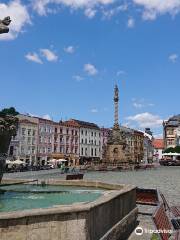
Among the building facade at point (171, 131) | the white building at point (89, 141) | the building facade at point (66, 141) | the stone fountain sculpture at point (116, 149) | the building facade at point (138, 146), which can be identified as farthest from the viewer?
the building facade at point (138, 146)

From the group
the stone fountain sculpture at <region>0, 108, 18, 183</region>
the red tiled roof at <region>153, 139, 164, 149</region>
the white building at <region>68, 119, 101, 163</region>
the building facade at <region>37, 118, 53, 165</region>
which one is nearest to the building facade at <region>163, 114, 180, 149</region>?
the white building at <region>68, 119, 101, 163</region>

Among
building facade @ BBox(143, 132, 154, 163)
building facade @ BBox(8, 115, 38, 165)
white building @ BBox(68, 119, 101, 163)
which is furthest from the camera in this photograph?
building facade @ BBox(143, 132, 154, 163)

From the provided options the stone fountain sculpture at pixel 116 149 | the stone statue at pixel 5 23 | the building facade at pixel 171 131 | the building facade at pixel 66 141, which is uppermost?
the building facade at pixel 171 131

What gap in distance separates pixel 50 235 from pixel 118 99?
62.8 metres

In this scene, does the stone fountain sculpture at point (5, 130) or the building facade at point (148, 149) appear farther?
the building facade at point (148, 149)

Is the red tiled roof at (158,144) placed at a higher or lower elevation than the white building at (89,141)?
higher

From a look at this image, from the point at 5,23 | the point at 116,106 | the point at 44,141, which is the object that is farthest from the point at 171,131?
the point at 5,23

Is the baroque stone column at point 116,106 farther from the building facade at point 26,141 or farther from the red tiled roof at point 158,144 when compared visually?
the red tiled roof at point 158,144

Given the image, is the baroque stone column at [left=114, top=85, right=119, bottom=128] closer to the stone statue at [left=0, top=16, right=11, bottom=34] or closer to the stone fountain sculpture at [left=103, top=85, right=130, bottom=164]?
the stone fountain sculpture at [left=103, top=85, right=130, bottom=164]

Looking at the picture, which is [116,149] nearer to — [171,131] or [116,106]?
[116,106]

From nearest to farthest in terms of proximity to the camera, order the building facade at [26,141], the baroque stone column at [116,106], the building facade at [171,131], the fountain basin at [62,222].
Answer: the fountain basin at [62,222] → the baroque stone column at [116,106] → the building facade at [26,141] → the building facade at [171,131]

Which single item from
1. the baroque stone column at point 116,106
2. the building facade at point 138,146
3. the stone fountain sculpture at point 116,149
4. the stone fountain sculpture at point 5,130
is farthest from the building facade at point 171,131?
the stone fountain sculpture at point 5,130

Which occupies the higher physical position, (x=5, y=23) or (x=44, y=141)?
(x=44, y=141)

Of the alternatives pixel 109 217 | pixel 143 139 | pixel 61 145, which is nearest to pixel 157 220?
pixel 109 217
